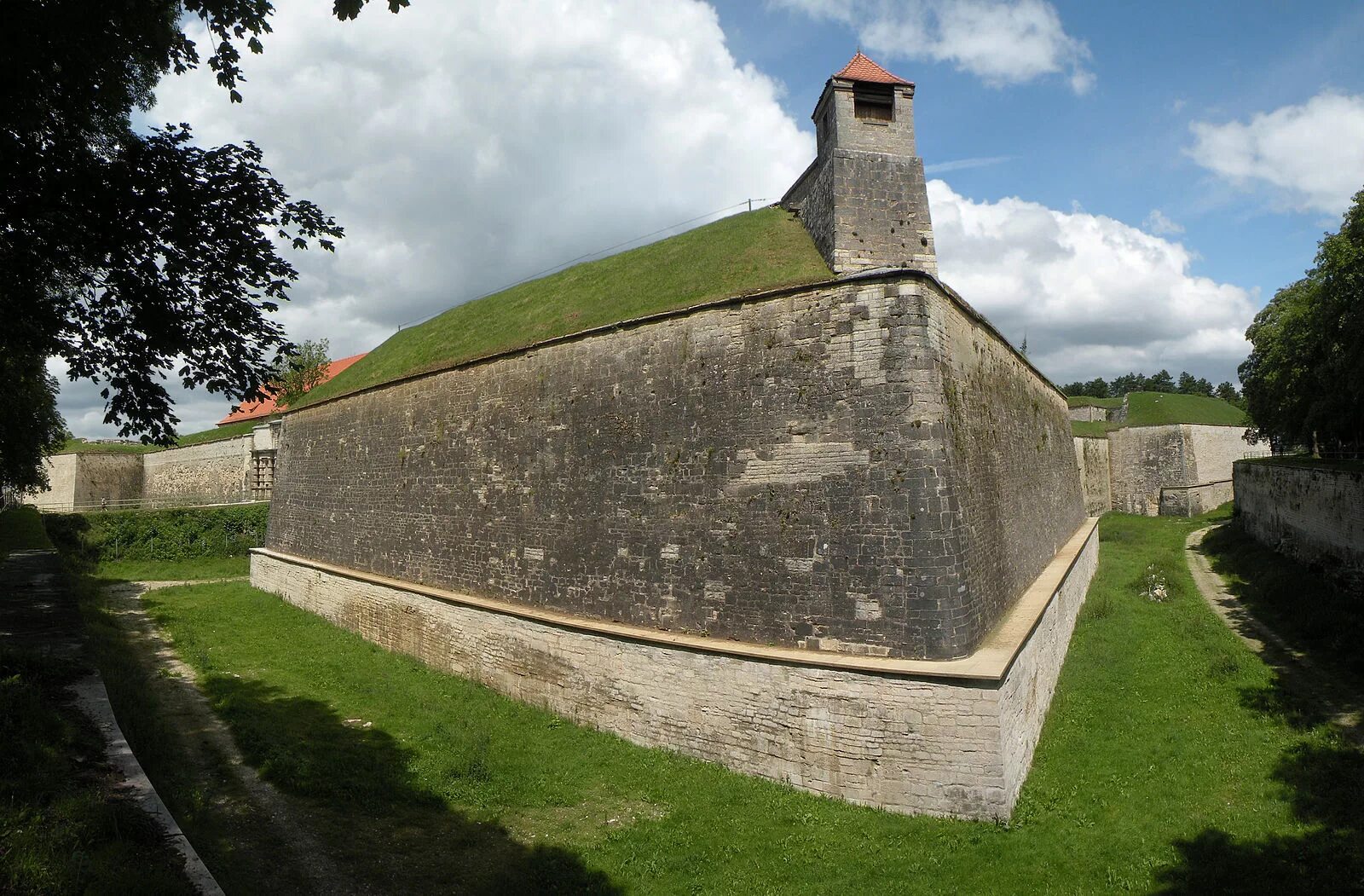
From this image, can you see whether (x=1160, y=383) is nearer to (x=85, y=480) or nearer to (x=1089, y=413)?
(x=1089, y=413)

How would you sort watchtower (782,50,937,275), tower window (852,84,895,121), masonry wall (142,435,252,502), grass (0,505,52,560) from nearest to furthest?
watchtower (782,50,937,275)
tower window (852,84,895,121)
grass (0,505,52,560)
masonry wall (142,435,252,502)

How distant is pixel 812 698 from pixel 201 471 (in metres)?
40.1

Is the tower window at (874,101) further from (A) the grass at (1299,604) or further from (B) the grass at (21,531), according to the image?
(B) the grass at (21,531)

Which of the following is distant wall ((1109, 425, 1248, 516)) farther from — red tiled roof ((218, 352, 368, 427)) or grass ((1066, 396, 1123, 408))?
red tiled roof ((218, 352, 368, 427))

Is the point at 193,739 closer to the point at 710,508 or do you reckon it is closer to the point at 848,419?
the point at 710,508

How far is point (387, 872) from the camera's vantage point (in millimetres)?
7379

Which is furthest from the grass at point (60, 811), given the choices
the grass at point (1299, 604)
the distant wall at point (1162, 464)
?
the distant wall at point (1162, 464)

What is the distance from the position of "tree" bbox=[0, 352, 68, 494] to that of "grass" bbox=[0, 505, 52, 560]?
150 cm

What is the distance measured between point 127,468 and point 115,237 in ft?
138

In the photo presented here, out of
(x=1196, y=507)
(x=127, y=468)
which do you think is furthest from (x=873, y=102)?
(x=127, y=468)

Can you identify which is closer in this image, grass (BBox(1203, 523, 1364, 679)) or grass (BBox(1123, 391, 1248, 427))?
grass (BBox(1203, 523, 1364, 679))

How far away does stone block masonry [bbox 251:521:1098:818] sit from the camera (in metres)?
8.09

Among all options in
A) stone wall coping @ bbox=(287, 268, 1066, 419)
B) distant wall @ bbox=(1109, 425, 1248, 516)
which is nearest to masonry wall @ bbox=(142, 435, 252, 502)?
stone wall coping @ bbox=(287, 268, 1066, 419)

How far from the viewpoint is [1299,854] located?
7492mm
